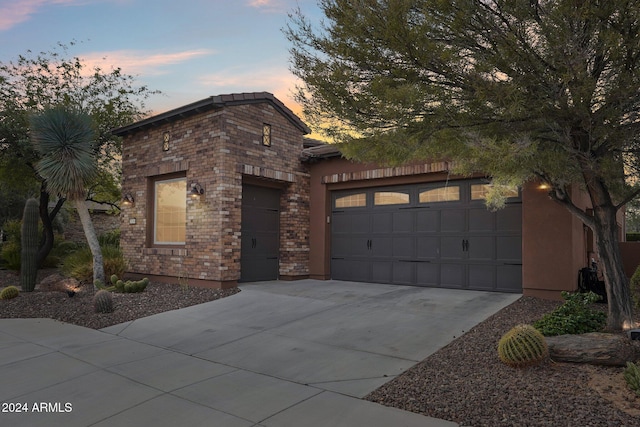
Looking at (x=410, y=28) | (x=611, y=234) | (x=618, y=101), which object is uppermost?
(x=410, y=28)

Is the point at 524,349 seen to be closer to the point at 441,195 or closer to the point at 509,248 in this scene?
the point at 509,248

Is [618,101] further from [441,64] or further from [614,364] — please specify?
[614,364]

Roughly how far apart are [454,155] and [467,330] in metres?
2.54

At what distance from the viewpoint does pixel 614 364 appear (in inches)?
175

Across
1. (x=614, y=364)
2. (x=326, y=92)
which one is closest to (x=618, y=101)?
(x=614, y=364)

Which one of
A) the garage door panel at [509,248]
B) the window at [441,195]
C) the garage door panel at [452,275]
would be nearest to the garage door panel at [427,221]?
the window at [441,195]

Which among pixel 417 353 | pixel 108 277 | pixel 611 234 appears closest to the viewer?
pixel 417 353

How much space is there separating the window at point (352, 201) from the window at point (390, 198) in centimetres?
36

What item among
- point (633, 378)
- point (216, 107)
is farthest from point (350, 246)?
point (633, 378)

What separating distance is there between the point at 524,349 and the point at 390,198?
6.61 metres

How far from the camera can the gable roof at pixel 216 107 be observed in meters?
9.91

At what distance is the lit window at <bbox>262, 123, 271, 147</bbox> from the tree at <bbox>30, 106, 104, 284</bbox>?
14.0ft

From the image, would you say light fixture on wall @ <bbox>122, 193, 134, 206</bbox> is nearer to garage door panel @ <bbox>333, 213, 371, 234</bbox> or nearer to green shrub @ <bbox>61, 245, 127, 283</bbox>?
green shrub @ <bbox>61, 245, 127, 283</bbox>

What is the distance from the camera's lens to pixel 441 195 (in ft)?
32.6
